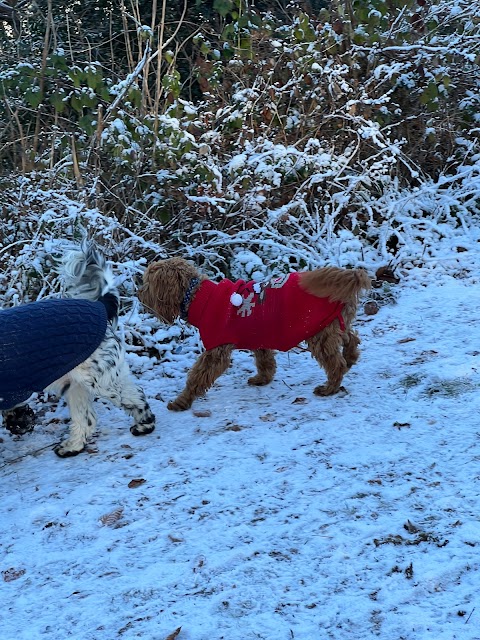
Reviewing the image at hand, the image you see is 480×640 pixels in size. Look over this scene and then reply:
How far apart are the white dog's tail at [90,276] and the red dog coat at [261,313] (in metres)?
0.60

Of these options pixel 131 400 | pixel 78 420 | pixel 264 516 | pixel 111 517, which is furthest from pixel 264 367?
pixel 111 517

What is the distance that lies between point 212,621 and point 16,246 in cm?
413

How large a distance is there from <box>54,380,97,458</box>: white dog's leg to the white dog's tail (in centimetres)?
51

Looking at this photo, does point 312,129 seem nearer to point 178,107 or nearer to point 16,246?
point 178,107

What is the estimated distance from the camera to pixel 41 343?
3.34 m

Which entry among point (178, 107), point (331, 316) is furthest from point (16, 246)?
point (331, 316)

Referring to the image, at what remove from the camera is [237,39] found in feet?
22.1

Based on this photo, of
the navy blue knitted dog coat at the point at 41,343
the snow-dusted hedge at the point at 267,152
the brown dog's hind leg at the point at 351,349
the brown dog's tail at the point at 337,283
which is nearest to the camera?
the navy blue knitted dog coat at the point at 41,343

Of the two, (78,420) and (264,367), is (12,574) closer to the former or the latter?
(78,420)

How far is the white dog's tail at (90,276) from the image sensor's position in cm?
388

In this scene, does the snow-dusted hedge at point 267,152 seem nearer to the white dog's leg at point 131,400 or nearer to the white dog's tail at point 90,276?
the white dog's tail at point 90,276

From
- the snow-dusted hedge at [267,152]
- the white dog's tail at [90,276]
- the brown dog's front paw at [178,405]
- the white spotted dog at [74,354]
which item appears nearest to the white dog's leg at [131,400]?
the white spotted dog at [74,354]

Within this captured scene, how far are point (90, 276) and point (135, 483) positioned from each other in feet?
4.56

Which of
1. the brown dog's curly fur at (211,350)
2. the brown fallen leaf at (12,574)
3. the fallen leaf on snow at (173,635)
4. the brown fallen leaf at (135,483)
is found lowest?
the brown fallen leaf at (135,483)
